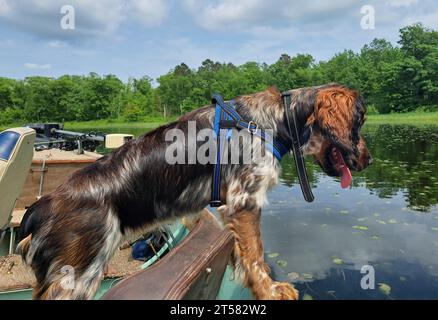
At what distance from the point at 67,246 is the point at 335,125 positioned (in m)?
2.17

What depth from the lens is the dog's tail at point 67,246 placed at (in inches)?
94.9

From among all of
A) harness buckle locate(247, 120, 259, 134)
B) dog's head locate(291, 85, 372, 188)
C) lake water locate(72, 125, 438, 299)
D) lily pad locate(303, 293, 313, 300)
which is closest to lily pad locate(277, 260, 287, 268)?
lake water locate(72, 125, 438, 299)

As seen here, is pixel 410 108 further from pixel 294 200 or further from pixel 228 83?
pixel 294 200

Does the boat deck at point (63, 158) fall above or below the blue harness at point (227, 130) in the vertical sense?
below

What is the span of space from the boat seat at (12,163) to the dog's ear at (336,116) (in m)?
3.11

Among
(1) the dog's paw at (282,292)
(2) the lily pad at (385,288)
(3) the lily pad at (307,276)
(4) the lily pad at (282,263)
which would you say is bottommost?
(2) the lily pad at (385,288)

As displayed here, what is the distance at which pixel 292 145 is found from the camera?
9.94 feet

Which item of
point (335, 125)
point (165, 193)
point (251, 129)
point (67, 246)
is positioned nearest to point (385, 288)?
point (335, 125)

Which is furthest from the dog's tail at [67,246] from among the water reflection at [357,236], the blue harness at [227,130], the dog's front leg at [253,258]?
the water reflection at [357,236]

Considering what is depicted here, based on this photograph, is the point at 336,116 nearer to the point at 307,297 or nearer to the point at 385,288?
the point at 307,297

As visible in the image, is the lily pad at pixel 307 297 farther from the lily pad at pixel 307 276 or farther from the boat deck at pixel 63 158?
the boat deck at pixel 63 158

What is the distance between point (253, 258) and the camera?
268cm
